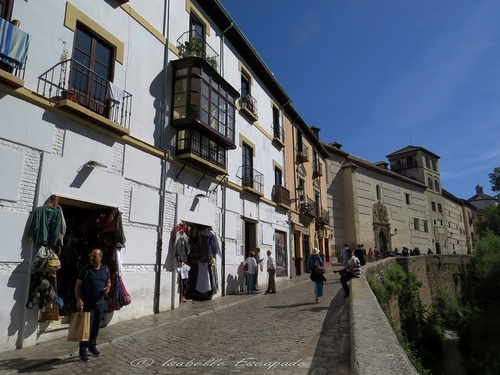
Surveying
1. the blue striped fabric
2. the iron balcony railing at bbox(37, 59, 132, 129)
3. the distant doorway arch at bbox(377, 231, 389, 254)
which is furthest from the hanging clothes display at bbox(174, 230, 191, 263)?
the distant doorway arch at bbox(377, 231, 389, 254)

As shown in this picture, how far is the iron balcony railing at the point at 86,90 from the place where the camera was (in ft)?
23.1

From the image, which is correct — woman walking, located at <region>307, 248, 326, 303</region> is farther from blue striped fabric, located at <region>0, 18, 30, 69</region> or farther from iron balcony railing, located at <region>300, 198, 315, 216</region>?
iron balcony railing, located at <region>300, 198, 315, 216</region>

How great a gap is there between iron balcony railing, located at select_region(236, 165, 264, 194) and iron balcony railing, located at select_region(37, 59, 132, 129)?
6.30 m

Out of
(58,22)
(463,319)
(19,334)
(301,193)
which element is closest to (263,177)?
(301,193)

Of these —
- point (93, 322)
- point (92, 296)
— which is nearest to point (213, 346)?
point (93, 322)

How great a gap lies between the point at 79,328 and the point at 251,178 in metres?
10.9

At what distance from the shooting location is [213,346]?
19.4 feet

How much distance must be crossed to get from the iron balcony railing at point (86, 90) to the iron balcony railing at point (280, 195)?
33.1ft

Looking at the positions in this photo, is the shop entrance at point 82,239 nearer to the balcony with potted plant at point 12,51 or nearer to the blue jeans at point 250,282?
the balcony with potted plant at point 12,51

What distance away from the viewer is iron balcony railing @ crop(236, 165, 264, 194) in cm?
1466

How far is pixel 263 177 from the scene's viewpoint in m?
16.8

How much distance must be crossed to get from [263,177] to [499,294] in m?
18.3

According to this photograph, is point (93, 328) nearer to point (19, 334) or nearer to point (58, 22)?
point (19, 334)

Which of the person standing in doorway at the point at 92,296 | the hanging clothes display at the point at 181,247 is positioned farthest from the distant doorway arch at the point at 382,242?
the person standing in doorway at the point at 92,296
